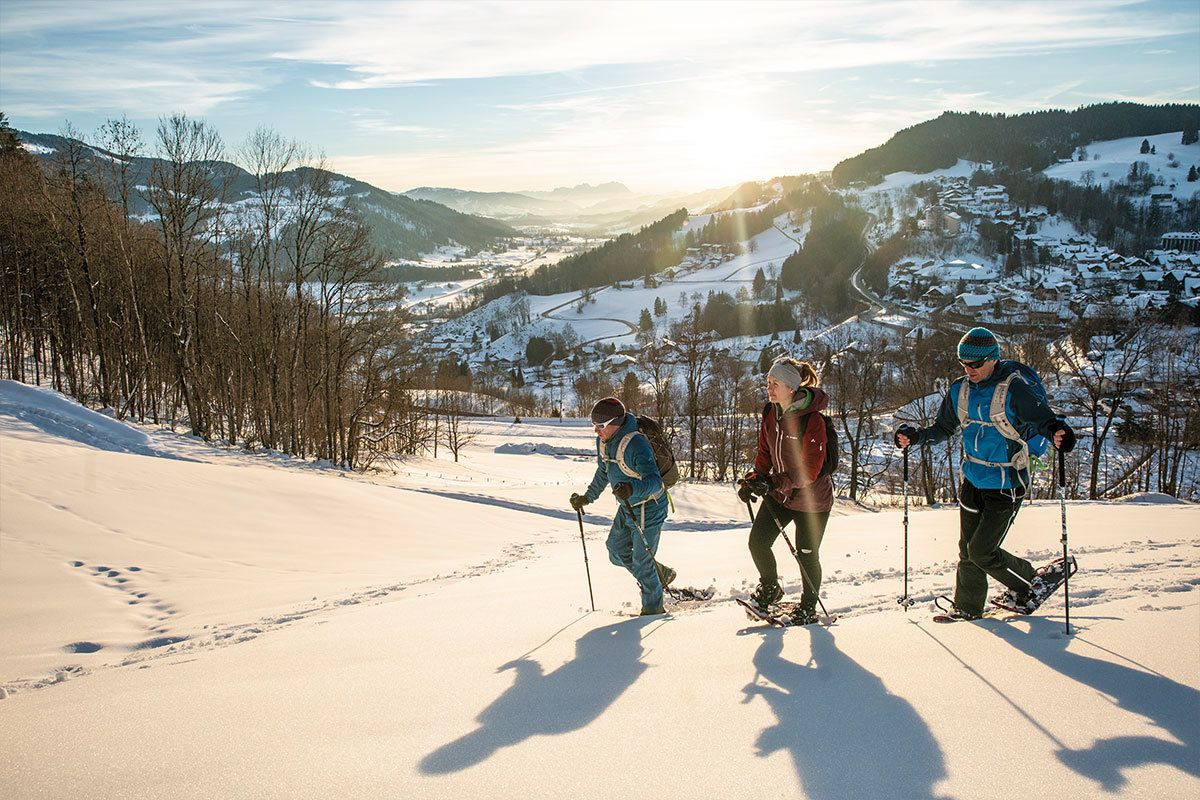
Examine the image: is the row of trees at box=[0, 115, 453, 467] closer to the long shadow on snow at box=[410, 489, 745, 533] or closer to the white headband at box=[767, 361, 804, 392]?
the long shadow on snow at box=[410, 489, 745, 533]

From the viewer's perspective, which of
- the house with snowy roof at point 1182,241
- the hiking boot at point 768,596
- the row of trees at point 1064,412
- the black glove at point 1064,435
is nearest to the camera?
the black glove at point 1064,435

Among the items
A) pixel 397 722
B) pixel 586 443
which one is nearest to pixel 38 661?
pixel 397 722

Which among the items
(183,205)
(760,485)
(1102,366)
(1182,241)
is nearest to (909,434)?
(760,485)

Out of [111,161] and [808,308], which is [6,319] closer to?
[111,161]

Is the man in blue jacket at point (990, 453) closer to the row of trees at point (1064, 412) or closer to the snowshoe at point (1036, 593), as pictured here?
the snowshoe at point (1036, 593)

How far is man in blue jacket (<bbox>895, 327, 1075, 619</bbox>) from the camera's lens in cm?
474

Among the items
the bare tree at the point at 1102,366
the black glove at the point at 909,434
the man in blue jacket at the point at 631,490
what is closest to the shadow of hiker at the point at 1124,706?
the black glove at the point at 909,434

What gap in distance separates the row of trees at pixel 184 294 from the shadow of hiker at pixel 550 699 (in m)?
22.8

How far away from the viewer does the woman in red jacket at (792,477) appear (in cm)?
501

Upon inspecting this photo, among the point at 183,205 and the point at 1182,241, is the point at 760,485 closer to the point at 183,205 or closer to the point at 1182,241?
the point at 183,205

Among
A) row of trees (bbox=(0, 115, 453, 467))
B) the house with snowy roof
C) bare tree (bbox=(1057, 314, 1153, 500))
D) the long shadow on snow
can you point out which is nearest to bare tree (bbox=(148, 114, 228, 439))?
row of trees (bbox=(0, 115, 453, 467))

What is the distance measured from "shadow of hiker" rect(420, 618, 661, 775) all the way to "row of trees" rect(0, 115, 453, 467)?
74.8 feet

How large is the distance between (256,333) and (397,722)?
2904cm

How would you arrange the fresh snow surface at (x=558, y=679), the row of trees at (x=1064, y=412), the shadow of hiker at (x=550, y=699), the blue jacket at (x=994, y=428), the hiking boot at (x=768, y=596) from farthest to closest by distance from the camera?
1. the row of trees at (x=1064, y=412)
2. the hiking boot at (x=768, y=596)
3. the blue jacket at (x=994, y=428)
4. the shadow of hiker at (x=550, y=699)
5. the fresh snow surface at (x=558, y=679)
